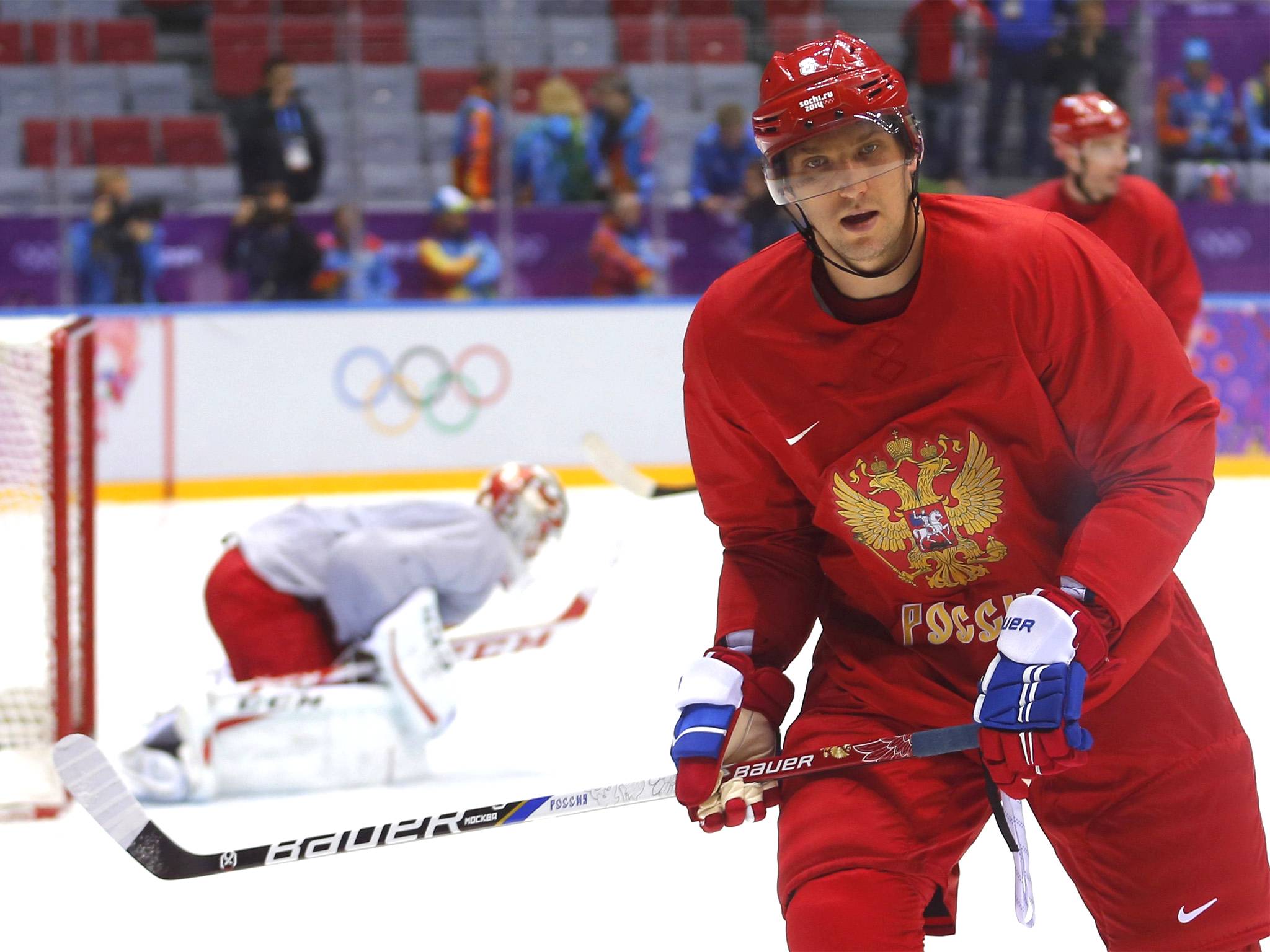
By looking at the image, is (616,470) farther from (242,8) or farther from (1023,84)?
(242,8)

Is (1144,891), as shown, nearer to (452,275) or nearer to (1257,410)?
(1257,410)

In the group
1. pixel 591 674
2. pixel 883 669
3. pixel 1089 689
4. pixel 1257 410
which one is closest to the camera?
pixel 1089 689

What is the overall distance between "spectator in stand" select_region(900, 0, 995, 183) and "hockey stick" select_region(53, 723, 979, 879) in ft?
19.2

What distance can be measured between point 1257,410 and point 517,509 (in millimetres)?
4113

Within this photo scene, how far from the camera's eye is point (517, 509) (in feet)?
11.5

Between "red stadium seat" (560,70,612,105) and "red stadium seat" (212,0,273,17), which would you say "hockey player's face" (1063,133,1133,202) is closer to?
"red stadium seat" (560,70,612,105)

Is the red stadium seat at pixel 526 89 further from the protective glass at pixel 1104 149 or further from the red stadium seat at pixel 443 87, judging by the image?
the protective glass at pixel 1104 149

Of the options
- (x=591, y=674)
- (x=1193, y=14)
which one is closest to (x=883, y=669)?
(x=591, y=674)

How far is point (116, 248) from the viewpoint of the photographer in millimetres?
6953

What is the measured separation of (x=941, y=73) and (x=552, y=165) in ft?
6.05

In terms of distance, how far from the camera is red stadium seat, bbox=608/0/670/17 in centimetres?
762

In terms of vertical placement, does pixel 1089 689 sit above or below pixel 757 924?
above

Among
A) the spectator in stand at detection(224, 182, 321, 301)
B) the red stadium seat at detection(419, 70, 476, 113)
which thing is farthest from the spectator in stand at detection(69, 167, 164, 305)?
the red stadium seat at detection(419, 70, 476, 113)

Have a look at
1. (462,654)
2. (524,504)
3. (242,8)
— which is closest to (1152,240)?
(524,504)
